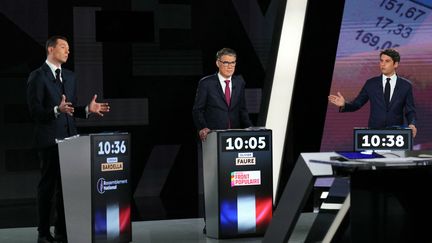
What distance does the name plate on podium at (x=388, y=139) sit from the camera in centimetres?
570

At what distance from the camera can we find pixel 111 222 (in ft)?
17.9

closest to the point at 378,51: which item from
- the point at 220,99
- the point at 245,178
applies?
the point at 220,99

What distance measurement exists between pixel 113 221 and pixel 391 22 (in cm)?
367

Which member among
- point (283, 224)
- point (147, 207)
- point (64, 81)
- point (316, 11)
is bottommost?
point (147, 207)

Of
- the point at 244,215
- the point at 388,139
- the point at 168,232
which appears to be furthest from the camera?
the point at 168,232

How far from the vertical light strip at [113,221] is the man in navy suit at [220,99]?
3.32 ft

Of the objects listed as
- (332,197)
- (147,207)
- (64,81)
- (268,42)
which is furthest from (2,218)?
(332,197)

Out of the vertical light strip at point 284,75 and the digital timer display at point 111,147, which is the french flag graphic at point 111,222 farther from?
the vertical light strip at point 284,75

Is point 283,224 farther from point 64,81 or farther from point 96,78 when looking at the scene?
point 96,78

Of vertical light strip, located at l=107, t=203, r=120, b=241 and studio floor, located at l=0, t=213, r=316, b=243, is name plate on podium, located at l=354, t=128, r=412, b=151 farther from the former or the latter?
vertical light strip, located at l=107, t=203, r=120, b=241

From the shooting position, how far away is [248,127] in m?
6.18

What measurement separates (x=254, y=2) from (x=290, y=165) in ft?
5.94

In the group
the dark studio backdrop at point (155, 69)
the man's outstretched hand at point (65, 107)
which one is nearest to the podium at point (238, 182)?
the man's outstretched hand at point (65, 107)

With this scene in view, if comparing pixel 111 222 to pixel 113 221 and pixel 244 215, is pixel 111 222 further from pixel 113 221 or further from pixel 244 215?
pixel 244 215
